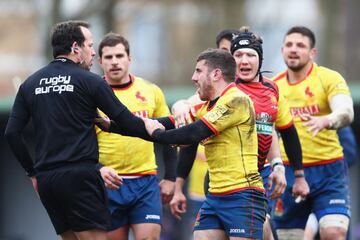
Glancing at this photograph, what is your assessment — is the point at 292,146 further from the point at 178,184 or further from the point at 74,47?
the point at 74,47

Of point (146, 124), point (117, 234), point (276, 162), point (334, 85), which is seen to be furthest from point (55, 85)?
point (334, 85)

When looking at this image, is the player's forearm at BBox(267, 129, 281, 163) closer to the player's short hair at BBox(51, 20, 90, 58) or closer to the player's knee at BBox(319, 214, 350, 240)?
the player's knee at BBox(319, 214, 350, 240)

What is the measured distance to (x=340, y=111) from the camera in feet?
38.1

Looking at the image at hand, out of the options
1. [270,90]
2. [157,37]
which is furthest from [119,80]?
[157,37]

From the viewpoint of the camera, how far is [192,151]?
1132 cm

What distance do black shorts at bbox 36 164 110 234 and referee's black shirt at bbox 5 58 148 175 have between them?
0.29 feet

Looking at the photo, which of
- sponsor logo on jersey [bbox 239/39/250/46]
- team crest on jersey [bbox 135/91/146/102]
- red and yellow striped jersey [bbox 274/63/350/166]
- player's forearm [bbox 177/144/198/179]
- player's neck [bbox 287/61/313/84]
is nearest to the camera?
sponsor logo on jersey [bbox 239/39/250/46]

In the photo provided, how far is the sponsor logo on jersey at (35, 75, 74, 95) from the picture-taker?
9.91m

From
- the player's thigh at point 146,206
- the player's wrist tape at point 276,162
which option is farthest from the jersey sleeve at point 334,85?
the player's thigh at point 146,206

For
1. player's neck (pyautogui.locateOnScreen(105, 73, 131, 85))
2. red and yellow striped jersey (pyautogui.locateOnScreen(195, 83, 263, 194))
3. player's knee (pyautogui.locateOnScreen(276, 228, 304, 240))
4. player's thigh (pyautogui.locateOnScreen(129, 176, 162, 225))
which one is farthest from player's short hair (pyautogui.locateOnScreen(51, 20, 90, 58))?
player's knee (pyautogui.locateOnScreen(276, 228, 304, 240))

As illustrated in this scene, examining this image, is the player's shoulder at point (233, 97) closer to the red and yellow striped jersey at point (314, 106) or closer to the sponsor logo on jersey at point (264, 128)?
the sponsor logo on jersey at point (264, 128)

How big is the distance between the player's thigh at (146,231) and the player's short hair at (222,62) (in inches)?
83.9

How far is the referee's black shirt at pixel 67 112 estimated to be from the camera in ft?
32.5

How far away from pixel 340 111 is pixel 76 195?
3.08m
